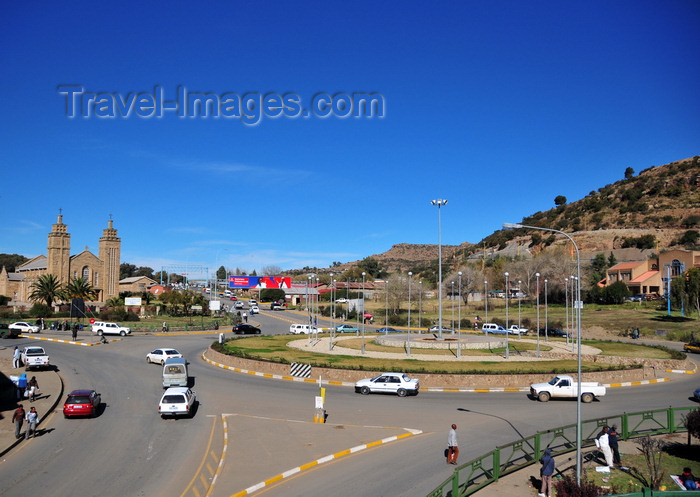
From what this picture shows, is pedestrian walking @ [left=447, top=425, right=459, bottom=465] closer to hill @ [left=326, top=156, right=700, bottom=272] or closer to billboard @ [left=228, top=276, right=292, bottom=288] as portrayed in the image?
billboard @ [left=228, top=276, right=292, bottom=288]

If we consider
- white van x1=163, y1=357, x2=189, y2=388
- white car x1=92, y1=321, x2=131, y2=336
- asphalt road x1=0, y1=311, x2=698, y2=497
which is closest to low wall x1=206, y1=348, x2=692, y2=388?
asphalt road x1=0, y1=311, x2=698, y2=497

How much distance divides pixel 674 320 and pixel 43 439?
228 feet

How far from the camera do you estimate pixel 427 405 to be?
2620cm

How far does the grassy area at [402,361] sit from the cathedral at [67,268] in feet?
171

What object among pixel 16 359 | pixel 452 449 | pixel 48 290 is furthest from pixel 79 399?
pixel 48 290

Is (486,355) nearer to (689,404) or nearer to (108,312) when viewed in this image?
(689,404)

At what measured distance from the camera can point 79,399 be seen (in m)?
23.5

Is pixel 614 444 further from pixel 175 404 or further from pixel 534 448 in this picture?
pixel 175 404

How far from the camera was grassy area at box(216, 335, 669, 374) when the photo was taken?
109ft

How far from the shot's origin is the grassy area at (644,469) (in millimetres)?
15688

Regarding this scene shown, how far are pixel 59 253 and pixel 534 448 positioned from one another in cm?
8988

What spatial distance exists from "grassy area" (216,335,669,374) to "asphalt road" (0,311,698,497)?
3207 millimetres

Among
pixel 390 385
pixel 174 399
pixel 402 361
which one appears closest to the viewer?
pixel 174 399

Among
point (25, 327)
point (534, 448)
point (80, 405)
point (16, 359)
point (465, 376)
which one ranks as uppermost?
point (25, 327)
